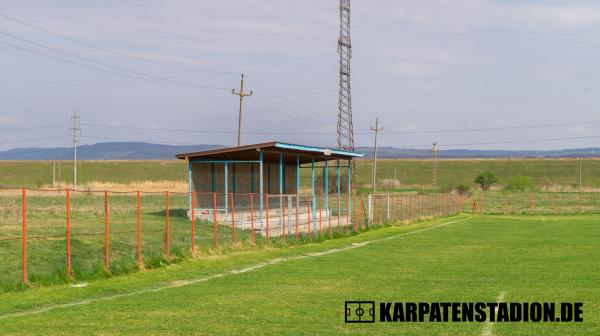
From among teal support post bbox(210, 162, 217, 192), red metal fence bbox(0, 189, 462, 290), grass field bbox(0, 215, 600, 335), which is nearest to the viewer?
grass field bbox(0, 215, 600, 335)

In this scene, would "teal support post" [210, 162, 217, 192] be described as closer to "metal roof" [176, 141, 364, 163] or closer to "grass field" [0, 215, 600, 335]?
"metal roof" [176, 141, 364, 163]

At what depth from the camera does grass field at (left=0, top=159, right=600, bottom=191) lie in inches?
5049

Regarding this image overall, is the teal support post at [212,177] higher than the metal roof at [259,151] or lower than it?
lower

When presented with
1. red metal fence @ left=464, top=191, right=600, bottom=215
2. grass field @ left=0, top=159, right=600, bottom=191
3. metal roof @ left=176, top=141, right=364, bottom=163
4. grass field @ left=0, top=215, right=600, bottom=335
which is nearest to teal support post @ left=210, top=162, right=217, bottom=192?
metal roof @ left=176, top=141, right=364, bottom=163

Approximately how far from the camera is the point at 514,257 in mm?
22625

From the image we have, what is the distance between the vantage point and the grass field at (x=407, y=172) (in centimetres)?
12825

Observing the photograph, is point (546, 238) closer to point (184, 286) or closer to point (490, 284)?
point (490, 284)

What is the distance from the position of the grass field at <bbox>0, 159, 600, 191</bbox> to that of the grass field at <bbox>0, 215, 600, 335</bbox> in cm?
9235

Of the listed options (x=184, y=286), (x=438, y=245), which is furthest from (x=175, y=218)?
(x=184, y=286)

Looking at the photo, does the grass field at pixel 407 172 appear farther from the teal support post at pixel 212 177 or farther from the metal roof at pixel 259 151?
the teal support post at pixel 212 177

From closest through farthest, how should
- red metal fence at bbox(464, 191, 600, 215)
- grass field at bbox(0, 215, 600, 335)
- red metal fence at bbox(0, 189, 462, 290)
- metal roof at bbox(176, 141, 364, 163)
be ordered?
grass field at bbox(0, 215, 600, 335), red metal fence at bbox(0, 189, 462, 290), metal roof at bbox(176, 141, 364, 163), red metal fence at bbox(464, 191, 600, 215)

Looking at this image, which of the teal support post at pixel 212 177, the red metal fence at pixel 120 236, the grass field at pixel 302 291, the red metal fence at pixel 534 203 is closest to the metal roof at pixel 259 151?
the teal support post at pixel 212 177

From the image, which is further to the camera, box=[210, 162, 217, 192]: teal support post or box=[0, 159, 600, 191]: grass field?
box=[0, 159, 600, 191]: grass field

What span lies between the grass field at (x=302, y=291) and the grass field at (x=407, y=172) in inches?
3636
